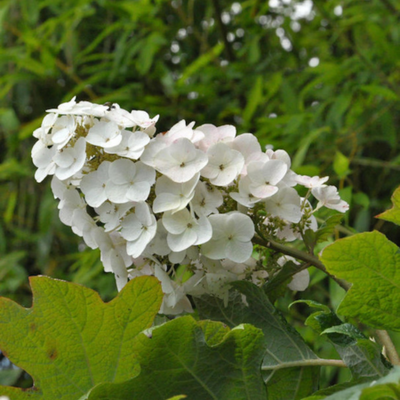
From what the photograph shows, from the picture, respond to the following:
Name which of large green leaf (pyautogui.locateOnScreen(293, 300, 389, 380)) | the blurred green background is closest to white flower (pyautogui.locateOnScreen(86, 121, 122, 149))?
large green leaf (pyautogui.locateOnScreen(293, 300, 389, 380))

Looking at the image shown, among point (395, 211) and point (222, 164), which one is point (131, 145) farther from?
point (395, 211)

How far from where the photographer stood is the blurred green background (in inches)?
53.5

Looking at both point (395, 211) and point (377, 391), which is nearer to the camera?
point (377, 391)

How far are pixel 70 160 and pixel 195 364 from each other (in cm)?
20

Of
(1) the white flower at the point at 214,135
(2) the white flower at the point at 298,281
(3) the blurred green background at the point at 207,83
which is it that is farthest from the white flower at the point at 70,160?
(3) the blurred green background at the point at 207,83

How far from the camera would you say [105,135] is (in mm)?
469

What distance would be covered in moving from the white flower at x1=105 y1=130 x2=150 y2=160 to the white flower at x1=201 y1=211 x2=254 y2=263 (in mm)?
87

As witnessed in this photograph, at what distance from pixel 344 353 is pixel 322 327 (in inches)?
1.0

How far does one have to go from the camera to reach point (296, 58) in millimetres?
1844

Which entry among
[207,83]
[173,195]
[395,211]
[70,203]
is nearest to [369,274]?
[395,211]

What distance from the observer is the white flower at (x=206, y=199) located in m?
0.45

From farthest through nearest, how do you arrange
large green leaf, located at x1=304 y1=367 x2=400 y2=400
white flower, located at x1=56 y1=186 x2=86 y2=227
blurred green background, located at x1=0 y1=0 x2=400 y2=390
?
blurred green background, located at x1=0 y1=0 x2=400 y2=390 → white flower, located at x1=56 y1=186 x2=86 y2=227 → large green leaf, located at x1=304 y1=367 x2=400 y2=400

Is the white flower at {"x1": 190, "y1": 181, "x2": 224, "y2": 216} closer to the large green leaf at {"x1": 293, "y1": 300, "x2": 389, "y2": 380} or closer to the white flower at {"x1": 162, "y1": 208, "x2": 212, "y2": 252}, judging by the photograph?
the white flower at {"x1": 162, "y1": 208, "x2": 212, "y2": 252}

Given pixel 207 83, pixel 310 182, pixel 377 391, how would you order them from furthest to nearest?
pixel 207 83
pixel 310 182
pixel 377 391
